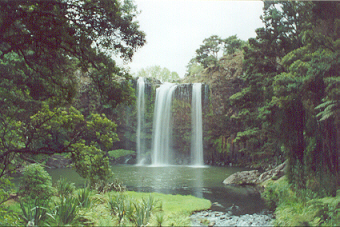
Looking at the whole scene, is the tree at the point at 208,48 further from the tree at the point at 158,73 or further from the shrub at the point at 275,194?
the shrub at the point at 275,194

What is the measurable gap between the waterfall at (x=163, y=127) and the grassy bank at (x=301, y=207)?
20178 mm

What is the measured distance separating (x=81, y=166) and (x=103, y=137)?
0.96 meters

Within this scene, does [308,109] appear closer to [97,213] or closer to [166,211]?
[166,211]

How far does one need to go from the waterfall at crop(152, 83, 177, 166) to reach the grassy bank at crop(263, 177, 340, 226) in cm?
2018

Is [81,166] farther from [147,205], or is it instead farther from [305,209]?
[305,209]

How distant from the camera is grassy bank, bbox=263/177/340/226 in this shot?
556cm

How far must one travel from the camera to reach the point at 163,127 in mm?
30250

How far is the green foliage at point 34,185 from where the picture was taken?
711 centimetres

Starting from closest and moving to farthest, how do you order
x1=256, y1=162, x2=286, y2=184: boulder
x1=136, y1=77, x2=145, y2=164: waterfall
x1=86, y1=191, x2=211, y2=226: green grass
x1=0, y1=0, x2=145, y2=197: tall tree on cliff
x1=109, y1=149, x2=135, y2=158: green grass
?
x1=0, y1=0, x2=145, y2=197: tall tree on cliff → x1=86, y1=191, x2=211, y2=226: green grass → x1=256, y1=162, x2=286, y2=184: boulder → x1=109, y1=149, x2=135, y2=158: green grass → x1=136, y1=77, x2=145, y2=164: waterfall

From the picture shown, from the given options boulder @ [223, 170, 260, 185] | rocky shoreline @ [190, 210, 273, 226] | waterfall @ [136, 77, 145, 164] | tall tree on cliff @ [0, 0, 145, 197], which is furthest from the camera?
waterfall @ [136, 77, 145, 164]

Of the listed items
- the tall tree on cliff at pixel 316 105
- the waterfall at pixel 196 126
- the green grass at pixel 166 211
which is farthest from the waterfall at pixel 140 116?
the tall tree on cliff at pixel 316 105

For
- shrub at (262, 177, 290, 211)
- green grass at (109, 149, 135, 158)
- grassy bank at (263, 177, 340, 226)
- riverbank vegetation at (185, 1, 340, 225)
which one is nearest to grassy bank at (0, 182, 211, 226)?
shrub at (262, 177, 290, 211)

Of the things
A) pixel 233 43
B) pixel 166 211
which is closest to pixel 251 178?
pixel 166 211

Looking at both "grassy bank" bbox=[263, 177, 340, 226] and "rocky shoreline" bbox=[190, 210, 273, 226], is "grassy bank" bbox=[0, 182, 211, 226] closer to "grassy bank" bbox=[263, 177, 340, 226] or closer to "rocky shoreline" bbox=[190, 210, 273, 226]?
"rocky shoreline" bbox=[190, 210, 273, 226]
